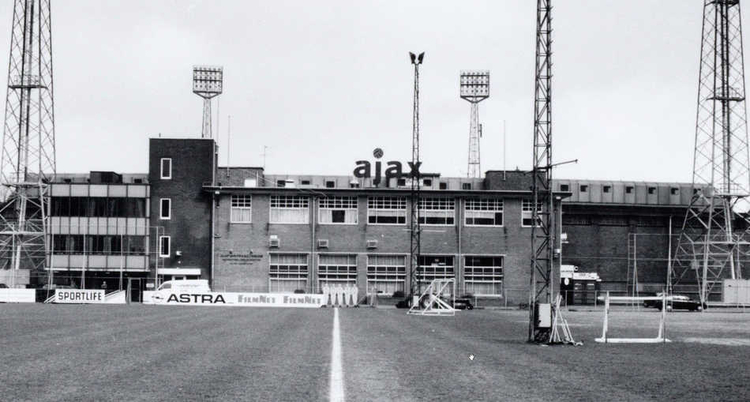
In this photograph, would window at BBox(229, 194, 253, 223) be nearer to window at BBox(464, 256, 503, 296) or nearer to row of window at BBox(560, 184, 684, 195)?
window at BBox(464, 256, 503, 296)

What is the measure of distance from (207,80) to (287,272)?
2704cm

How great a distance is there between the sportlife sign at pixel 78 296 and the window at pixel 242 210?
16.0 meters

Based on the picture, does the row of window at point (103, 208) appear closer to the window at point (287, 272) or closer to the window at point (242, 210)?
the window at point (242, 210)

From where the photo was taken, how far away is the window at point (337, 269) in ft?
271

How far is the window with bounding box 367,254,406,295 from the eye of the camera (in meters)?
82.9

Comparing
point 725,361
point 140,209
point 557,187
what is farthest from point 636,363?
point 557,187

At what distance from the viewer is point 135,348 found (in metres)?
21.9

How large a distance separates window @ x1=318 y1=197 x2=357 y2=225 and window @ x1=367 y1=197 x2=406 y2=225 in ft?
4.72

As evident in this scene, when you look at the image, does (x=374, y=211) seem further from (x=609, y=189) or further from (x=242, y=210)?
(x=609, y=189)

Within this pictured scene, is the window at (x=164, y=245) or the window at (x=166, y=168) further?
the window at (x=166, y=168)

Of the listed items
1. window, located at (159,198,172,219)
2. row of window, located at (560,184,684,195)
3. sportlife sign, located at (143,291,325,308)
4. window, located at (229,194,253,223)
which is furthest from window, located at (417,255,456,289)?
row of window, located at (560,184,684,195)

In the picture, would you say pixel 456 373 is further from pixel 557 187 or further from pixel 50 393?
pixel 557 187

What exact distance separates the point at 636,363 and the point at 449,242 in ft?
205

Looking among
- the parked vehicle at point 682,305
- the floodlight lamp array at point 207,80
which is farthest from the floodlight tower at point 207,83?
the parked vehicle at point 682,305
